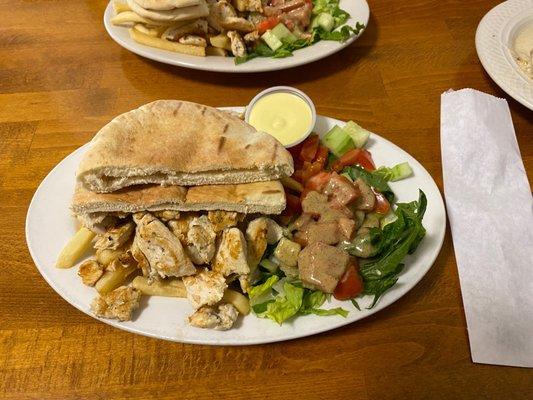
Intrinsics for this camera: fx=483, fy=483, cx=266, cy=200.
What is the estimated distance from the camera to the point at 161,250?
2146 millimetres

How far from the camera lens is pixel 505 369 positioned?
2082 millimetres

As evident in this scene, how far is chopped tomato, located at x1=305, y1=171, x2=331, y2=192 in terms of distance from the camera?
2.50m

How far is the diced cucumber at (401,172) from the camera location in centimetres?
256

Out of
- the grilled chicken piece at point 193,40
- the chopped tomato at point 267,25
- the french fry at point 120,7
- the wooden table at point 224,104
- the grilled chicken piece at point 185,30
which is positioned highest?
the french fry at point 120,7

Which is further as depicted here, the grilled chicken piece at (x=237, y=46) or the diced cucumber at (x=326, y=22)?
the diced cucumber at (x=326, y=22)

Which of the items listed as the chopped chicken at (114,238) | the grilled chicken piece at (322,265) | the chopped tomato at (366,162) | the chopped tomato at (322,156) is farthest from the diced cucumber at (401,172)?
the chopped chicken at (114,238)

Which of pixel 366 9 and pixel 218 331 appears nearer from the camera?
pixel 218 331

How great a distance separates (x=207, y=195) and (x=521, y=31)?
2771 mm

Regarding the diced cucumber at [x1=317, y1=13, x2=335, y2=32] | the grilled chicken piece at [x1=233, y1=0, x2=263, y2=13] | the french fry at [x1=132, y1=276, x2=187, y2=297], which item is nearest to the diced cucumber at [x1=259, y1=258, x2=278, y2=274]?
the french fry at [x1=132, y1=276, x2=187, y2=297]

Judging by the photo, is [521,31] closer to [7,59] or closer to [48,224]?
[48,224]

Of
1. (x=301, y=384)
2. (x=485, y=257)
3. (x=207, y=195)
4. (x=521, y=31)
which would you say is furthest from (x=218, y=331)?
(x=521, y=31)

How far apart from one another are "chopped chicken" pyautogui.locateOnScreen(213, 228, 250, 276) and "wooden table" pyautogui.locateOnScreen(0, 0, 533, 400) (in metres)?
0.36

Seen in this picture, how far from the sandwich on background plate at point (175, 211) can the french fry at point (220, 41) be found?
1222 millimetres

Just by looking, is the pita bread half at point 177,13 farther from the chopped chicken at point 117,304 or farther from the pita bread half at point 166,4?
the chopped chicken at point 117,304
